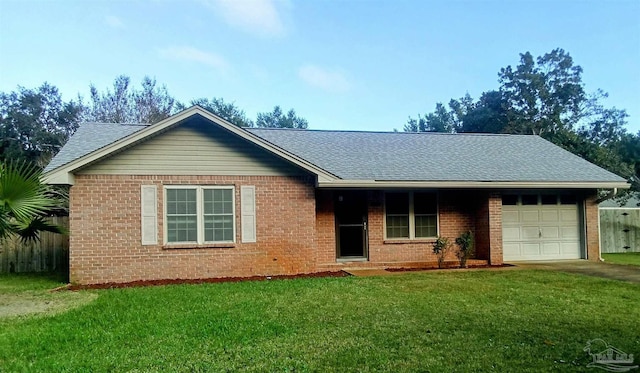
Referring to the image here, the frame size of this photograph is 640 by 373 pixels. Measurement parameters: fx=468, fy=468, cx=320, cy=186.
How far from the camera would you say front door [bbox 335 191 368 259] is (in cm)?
1384

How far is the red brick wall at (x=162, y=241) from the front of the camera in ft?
36.2

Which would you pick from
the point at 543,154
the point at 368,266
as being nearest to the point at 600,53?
the point at 543,154

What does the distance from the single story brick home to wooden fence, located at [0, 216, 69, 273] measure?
12.0 ft

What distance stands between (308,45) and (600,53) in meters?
11.8

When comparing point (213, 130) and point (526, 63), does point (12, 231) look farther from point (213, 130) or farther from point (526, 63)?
point (526, 63)

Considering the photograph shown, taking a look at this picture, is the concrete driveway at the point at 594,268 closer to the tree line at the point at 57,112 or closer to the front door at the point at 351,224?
the front door at the point at 351,224

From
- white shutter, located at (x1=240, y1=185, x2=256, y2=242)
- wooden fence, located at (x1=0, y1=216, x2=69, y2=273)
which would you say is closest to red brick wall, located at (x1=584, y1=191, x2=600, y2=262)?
white shutter, located at (x1=240, y1=185, x2=256, y2=242)

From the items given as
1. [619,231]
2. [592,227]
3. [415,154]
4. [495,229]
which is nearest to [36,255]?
[415,154]

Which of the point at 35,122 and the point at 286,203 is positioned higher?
the point at 35,122

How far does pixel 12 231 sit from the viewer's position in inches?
363

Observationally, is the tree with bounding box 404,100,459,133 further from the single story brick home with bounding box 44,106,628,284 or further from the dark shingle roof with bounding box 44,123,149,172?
the dark shingle roof with bounding box 44,123,149,172

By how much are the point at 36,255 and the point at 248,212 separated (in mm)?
7545

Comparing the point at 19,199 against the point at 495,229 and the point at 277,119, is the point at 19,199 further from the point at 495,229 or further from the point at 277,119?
Answer: the point at 277,119

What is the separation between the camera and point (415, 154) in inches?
613
